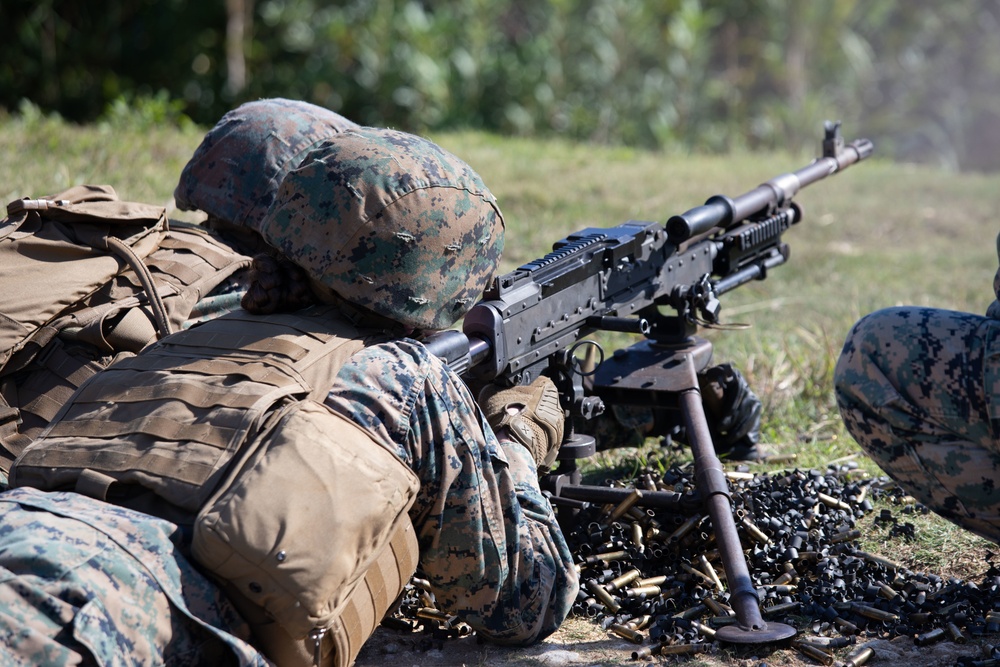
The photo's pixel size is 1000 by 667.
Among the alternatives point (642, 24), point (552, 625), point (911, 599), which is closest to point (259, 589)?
point (552, 625)

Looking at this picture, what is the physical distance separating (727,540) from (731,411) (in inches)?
55.8

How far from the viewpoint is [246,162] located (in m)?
4.53

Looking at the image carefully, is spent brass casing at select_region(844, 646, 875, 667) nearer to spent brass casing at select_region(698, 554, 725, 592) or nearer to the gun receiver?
spent brass casing at select_region(698, 554, 725, 592)

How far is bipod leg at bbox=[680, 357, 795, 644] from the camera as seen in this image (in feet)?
11.3

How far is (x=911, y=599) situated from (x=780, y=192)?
2.17m

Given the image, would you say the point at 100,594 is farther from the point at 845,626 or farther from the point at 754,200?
the point at 754,200

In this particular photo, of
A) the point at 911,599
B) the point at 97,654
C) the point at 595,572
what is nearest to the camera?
the point at 97,654

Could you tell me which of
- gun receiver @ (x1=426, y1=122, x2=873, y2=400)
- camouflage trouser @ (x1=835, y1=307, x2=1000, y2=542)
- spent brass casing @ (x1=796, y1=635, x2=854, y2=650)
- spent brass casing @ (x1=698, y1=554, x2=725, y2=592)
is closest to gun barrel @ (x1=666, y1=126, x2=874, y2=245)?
gun receiver @ (x1=426, y1=122, x2=873, y2=400)

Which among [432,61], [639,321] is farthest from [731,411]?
[432,61]

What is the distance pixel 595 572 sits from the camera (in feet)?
13.3

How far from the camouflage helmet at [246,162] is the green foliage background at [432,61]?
9.74 m

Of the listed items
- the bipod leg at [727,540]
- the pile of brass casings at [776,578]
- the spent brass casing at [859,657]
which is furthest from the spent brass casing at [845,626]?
the bipod leg at [727,540]

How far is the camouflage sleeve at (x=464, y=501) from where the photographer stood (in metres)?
2.92

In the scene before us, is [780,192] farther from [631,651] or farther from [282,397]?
[282,397]
